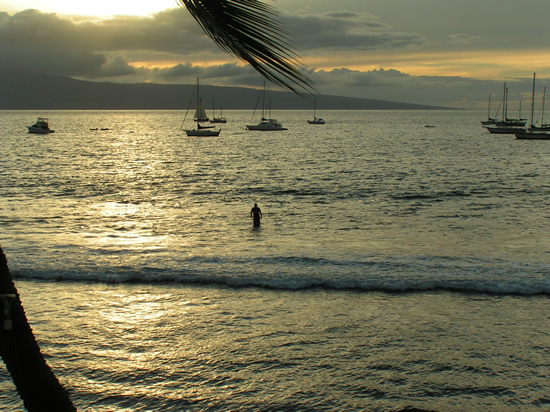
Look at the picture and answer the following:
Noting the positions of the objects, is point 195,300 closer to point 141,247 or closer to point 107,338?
point 107,338

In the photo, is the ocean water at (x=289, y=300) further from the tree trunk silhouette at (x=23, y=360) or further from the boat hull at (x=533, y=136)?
the boat hull at (x=533, y=136)

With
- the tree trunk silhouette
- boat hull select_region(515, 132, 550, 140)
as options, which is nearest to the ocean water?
the tree trunk silhouette

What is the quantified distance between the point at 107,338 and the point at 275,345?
416 cm

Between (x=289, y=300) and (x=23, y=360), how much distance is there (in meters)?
12.6

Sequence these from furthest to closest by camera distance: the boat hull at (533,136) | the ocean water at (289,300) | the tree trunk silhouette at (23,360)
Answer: the boat hull at (533,136)
the ocean water at (289,300)
the tree trunk silhouette at (23,360)

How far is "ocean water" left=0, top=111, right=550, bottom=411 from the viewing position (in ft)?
35.4

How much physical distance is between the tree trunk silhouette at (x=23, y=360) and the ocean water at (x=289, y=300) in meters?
6.25

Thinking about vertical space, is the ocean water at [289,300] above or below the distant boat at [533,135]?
below

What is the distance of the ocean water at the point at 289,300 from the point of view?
10797 millimetres

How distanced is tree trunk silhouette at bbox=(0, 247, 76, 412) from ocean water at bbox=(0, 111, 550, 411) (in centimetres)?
625

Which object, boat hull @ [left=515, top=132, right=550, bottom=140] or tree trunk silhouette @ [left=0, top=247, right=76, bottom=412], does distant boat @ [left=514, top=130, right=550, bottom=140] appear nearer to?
boat hull @ [left=515, top=132, right=550, bottom=140]

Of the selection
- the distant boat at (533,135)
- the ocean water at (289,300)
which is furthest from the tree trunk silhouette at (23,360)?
the distant boat at (533,135)

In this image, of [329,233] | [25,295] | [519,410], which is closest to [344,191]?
[329,233]

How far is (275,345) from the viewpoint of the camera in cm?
1277
